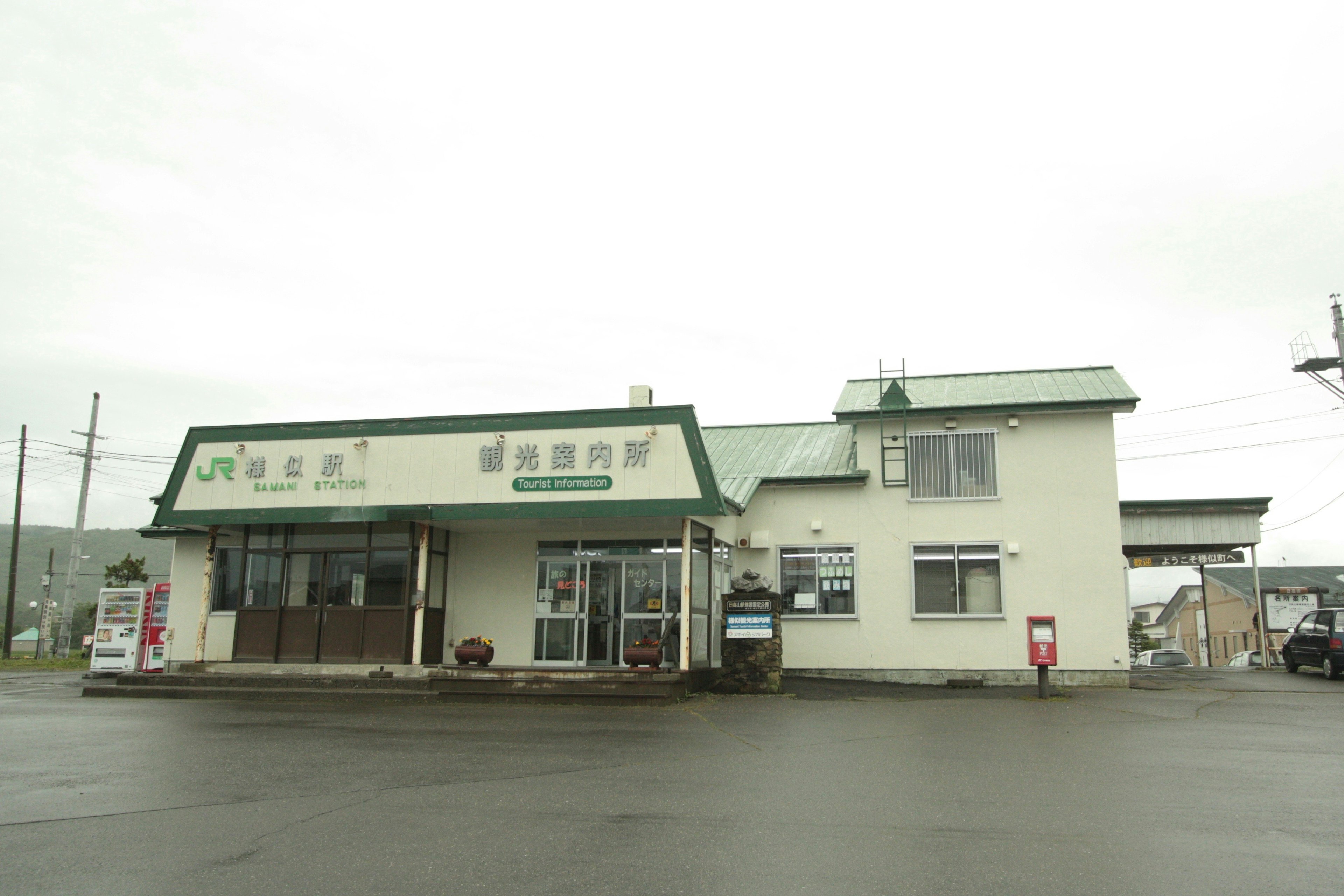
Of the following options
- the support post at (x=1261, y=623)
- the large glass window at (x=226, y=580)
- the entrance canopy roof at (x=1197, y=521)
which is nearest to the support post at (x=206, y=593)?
the large glass window at (x=226, y=580)

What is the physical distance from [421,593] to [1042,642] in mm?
10856

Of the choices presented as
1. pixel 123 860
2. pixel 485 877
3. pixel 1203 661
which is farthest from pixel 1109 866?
pixel 1203 661

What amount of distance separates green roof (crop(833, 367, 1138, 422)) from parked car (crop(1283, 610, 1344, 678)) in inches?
273

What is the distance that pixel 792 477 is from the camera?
19.4 metres

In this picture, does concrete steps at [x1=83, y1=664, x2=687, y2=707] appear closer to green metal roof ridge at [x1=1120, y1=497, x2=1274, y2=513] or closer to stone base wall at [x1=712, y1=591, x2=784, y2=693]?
stone base wall at [x1=712, y1=591, x2=784, y2=693]

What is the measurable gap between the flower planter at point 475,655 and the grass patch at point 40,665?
17026mm

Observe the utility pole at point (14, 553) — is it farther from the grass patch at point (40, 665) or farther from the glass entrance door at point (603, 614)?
the glass entrance door at point (603, 614)

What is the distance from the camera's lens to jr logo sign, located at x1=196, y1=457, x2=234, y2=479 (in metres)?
18.6

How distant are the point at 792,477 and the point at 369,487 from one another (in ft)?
27.0

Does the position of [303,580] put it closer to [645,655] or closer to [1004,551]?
[645,655]

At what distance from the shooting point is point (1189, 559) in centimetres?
2597

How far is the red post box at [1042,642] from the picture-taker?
15.5m

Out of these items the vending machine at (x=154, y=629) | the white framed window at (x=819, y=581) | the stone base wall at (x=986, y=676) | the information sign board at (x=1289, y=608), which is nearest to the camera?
the stone base wall at (x=986, y=676)

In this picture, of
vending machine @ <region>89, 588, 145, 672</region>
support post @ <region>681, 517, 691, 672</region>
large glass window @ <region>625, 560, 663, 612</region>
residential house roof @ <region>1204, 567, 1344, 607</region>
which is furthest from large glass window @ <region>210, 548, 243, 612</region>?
residential house roof @ <region>1204, 567, 1344, 607</region>
